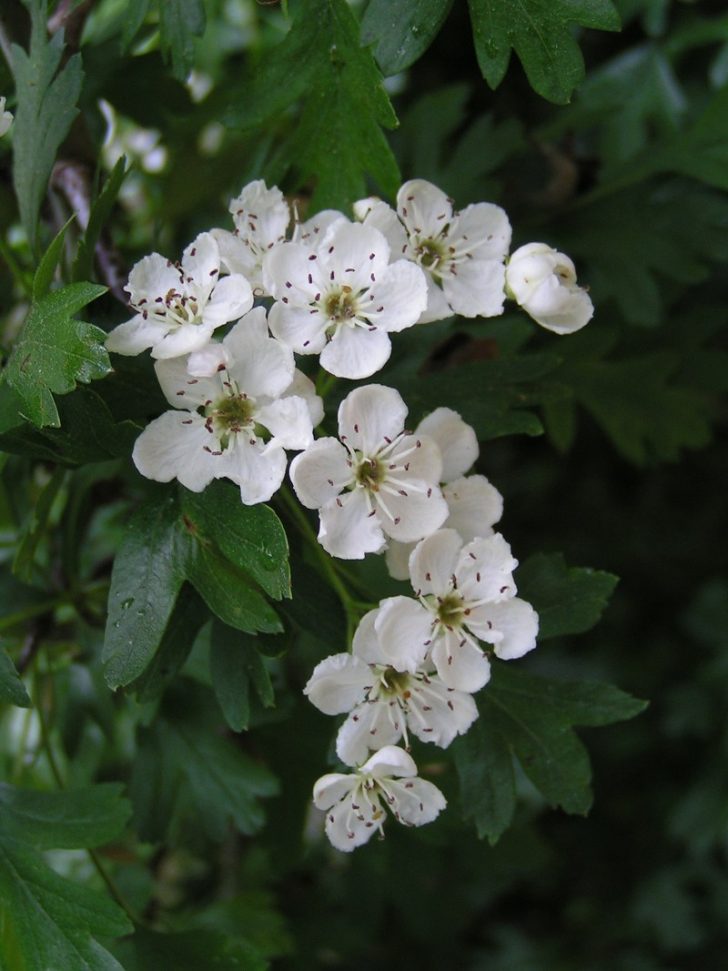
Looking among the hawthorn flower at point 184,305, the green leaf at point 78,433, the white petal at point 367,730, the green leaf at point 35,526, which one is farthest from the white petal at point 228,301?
the white petal at point 367,730

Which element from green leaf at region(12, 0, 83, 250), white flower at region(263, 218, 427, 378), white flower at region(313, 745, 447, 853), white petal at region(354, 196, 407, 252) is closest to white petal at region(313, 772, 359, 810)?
white flower at region(313, 745, 447, 853)

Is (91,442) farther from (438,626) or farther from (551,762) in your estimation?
(551,762)

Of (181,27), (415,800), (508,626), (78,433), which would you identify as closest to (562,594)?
(508,626)

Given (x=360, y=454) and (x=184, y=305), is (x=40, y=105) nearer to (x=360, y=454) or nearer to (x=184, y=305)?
(x=184, y=305)

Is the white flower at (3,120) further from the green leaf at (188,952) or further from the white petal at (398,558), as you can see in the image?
the green leaf at (188,952)

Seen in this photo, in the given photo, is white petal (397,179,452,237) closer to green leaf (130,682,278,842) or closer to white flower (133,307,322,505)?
white flower (133,307,322,505)

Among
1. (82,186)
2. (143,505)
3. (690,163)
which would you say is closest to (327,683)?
(143,505)
